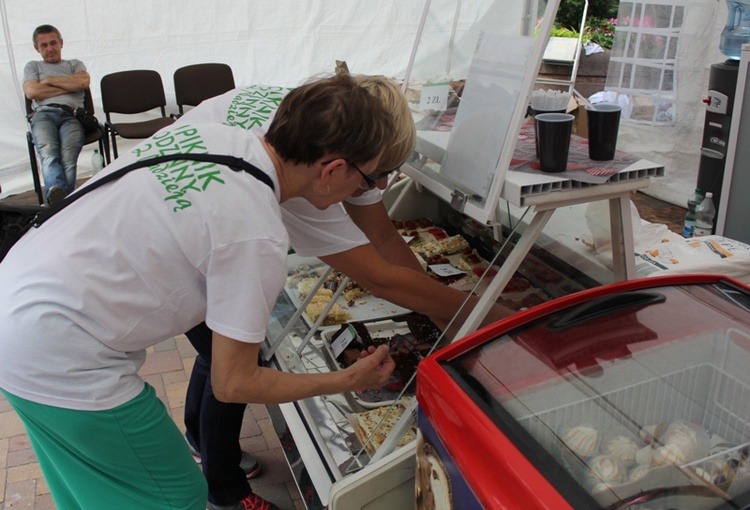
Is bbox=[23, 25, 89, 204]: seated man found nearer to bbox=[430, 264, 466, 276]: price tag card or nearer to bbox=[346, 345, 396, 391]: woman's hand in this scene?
bbox=[430, 264, 466, 276]: price tag card

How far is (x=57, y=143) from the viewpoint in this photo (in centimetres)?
561

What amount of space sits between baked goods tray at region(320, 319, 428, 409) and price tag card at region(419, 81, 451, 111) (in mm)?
790

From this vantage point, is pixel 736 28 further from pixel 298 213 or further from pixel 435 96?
pixel 298 213

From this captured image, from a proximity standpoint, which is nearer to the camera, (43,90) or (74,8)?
(43,90)

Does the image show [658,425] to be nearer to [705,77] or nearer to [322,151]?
[322,151]

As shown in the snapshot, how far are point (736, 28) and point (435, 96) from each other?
3.45 m

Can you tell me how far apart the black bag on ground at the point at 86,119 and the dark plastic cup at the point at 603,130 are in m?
5.14

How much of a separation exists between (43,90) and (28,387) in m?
4.99

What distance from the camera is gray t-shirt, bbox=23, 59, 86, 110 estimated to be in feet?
18.6

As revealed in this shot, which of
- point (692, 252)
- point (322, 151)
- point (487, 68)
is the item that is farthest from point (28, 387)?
point (692, 252)

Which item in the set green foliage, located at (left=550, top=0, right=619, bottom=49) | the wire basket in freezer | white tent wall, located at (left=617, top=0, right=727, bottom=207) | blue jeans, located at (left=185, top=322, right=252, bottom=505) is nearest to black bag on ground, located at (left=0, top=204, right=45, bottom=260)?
blue jeans, located at (left=185, top=322, right=252, bottom=505)

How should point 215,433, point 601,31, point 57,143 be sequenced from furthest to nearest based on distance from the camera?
point 601,31 < point 57,143 < point 215,433

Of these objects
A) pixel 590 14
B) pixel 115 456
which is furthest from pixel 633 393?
pixel 590 14

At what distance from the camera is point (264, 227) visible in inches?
51.4
